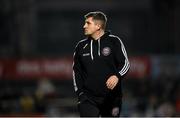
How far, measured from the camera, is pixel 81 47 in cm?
832

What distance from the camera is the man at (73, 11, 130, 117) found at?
820 centimetres

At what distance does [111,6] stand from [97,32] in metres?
26.2

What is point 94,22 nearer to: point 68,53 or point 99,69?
point 99,69

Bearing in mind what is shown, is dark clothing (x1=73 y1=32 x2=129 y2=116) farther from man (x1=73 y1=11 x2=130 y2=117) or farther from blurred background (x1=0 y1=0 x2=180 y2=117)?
blurred background (x1=0 y1=0 x2=180 y2=117)

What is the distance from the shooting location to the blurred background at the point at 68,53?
18234 mm

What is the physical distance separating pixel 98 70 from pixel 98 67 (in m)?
0.03

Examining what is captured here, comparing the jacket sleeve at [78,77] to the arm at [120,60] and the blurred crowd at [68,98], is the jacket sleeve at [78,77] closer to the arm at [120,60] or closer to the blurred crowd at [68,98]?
the arm at [120,60]

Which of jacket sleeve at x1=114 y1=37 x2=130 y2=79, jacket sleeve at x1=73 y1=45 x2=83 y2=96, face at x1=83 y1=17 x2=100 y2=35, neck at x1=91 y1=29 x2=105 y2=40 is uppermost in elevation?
face at x1=83 y1=17 x2=100 y2=35

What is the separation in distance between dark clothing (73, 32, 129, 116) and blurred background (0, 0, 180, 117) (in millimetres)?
5940

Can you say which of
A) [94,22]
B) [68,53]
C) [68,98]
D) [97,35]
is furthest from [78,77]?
[68,53]

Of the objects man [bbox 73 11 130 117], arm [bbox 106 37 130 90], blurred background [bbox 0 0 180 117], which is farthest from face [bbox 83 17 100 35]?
blurred background [bbox 0 0 180 117]

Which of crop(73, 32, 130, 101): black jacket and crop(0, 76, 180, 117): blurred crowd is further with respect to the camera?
crop(0, 76, 180, 117): blurred crowd

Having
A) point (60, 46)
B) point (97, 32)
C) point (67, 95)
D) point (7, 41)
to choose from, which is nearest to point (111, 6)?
point (60, 46)

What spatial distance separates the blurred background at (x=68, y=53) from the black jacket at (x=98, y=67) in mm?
5951
